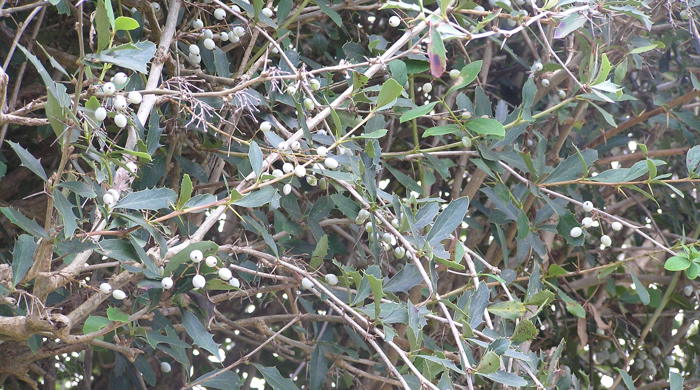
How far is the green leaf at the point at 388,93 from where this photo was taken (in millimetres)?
1099

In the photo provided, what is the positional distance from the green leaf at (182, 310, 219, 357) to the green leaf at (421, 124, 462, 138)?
0.44 metres

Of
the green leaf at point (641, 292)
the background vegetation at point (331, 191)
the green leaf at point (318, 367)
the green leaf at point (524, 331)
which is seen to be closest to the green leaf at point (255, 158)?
the background vegetation at point (331, 191)

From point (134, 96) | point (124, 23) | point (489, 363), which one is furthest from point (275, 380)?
point (124, 23)

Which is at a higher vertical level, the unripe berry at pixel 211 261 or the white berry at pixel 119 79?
the white berry at pixel 119 79

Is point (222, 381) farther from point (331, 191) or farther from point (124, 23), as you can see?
point (124, 23)

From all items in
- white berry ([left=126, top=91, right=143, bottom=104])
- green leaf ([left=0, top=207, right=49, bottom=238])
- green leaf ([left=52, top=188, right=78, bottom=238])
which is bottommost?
green leaf ([left=0, top=207, right=49, bottom=238])

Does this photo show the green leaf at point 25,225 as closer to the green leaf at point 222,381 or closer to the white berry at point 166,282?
the white berry at point 166,282

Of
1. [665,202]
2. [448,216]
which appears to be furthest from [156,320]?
[665,202]

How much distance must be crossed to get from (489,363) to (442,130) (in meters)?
0.42

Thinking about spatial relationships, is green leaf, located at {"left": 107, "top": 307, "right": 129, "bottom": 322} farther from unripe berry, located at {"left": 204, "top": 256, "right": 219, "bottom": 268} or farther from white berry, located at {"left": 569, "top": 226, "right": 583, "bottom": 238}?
white berry, located at {"left": 569, "top": 226, "right": 583, "bottom": 238}

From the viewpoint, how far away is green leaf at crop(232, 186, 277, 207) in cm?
107

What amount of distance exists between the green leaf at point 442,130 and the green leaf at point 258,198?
0.33m

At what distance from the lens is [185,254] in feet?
3.58

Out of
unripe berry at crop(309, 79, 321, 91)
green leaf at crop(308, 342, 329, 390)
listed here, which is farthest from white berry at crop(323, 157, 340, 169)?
green leaf at crop(308, 342, 329, 390)
